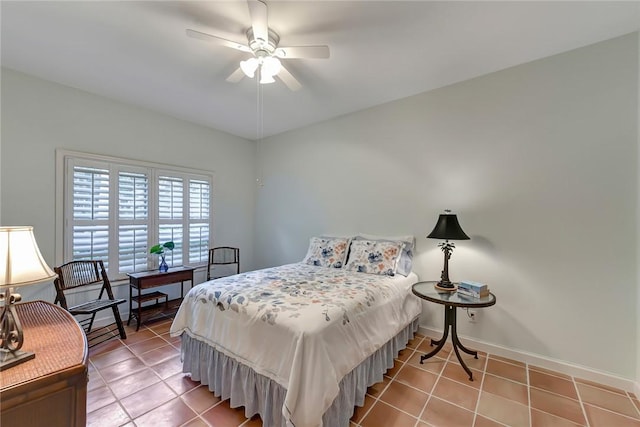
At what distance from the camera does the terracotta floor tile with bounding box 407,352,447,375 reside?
90.2 inches

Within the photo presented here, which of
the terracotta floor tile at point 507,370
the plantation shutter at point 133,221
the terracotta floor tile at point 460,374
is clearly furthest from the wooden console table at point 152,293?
the terracotta floor tile at point 507,370

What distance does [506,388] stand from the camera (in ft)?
6.68

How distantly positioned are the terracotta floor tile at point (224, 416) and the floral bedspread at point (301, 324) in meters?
0.37

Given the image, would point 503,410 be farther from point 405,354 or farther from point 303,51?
point 303,51

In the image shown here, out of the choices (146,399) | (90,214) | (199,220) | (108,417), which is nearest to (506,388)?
(146,399)

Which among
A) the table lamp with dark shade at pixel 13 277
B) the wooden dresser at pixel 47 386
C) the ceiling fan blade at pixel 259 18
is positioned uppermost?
the ceiling fan blade at pixel 259 18

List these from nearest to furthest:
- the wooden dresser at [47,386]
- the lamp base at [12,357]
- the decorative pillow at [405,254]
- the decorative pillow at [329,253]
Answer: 1. the wooden dresser at [47,386]
2. the lamp base at [12,357]
3. the decorative pillow at [405,254]
4. the decorative pillow at [329,253]

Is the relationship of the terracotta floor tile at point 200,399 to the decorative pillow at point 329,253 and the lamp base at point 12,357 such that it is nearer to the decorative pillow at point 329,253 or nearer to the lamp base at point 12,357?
the lamp base at point 12,357

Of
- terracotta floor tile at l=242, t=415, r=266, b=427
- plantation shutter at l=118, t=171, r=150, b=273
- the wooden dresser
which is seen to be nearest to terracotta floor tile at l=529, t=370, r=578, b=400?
terracotta floor tile at l=242, t=415, r=266, b=427

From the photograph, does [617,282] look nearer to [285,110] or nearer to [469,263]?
[469,263]

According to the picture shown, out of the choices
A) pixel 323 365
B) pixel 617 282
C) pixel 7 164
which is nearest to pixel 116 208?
pixel 7 164

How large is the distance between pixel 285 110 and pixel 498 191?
2.63m

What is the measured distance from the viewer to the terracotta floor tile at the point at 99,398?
1822mm

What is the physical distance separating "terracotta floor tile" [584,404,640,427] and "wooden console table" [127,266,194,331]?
13.0 feet
